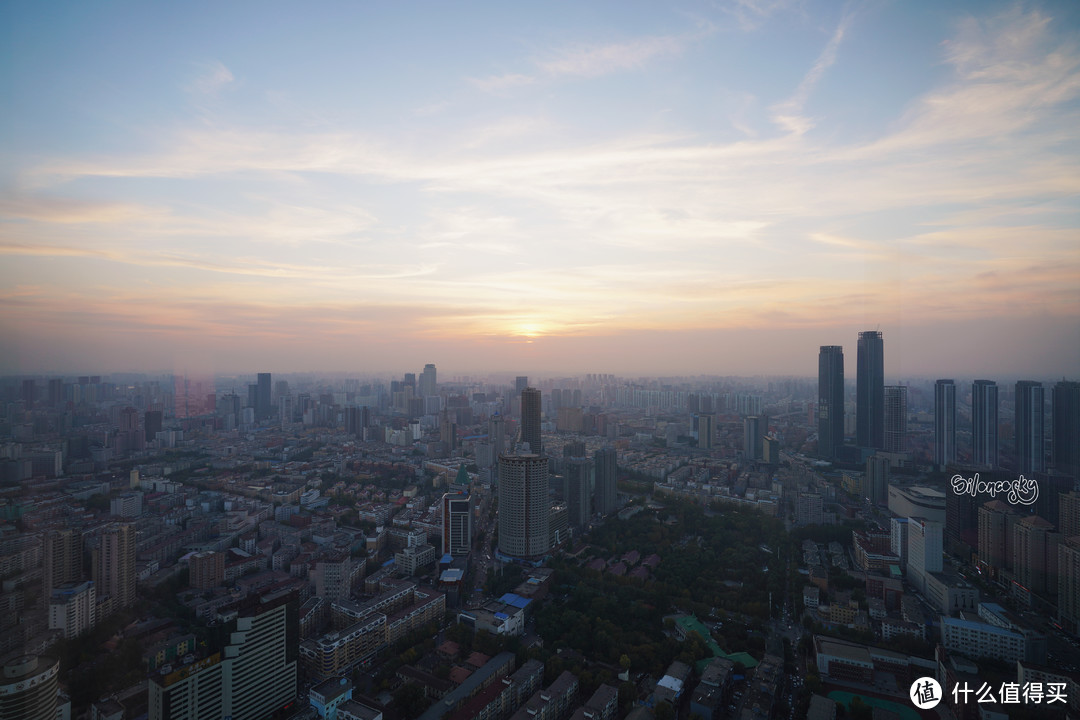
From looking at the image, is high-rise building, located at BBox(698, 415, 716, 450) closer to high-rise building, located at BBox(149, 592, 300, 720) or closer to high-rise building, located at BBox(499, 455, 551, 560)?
high-rise building, located at BBox(499, 455, 551, 560)

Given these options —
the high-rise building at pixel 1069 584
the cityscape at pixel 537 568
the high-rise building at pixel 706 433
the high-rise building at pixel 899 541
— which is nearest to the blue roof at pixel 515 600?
the cityscape at pixel 537 568

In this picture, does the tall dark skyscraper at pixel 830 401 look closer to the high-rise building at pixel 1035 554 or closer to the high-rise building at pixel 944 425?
the high-rise building at pixel 944 425

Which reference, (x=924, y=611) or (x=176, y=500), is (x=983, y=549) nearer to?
(x=924, y=611)

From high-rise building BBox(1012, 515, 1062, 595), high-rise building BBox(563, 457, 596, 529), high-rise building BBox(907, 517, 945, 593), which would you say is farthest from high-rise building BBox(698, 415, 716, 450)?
high-rise building BBox(1012, 515, 1062, 595)

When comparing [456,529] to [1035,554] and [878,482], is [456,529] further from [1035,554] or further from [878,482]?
[878,482]

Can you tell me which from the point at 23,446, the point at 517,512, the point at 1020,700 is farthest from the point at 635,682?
the point at 23,446

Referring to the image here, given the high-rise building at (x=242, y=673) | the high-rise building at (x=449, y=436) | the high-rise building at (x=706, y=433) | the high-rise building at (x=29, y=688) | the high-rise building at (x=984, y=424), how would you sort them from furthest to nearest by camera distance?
the high-rise building at (x=706, y=433), the high-rise building at (x=449, y=436), the high-rise building at (x=984, y=424), the high-rise building at (x=242, y=673), the high-rise building at (x=29, y=688)
